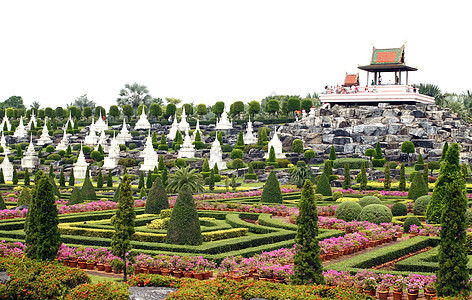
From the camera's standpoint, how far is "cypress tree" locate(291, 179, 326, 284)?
1459 centimetres

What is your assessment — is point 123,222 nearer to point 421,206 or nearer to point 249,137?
point 421,206

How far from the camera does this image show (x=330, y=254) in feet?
67.4

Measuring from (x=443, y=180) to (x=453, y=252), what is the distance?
13438 millimetres

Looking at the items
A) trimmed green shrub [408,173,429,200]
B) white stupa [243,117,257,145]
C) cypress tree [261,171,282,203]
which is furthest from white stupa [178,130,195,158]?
trimmed green shrub [408,173,429,200]

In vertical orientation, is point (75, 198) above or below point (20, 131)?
below

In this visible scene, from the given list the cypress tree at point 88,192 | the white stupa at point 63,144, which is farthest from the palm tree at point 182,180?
the white stupa at point 63,144

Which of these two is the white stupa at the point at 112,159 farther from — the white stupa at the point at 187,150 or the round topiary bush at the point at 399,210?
the round topiary bush at the point at 399,210

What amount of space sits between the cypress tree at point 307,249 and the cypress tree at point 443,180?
12.3 m

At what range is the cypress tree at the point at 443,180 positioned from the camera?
2548cm

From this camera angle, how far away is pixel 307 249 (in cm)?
1477

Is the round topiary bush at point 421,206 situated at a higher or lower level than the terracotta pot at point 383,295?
higher

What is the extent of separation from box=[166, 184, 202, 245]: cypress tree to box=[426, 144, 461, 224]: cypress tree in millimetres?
11356

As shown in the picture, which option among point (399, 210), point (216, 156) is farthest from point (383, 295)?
point (216, 156)

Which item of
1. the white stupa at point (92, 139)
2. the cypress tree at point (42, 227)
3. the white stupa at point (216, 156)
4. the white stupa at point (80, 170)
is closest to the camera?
the cypress tree at point (42, 227)
